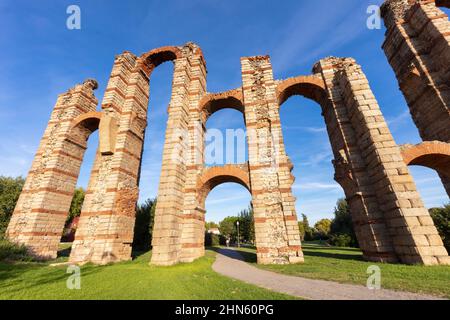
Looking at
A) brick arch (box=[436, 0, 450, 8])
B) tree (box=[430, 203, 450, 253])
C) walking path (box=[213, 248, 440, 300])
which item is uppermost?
brick arch (box=[436, 0, 450, 8])

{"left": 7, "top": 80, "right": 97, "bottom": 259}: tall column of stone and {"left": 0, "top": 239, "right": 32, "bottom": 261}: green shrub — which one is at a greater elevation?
{"left": 7, "top": 80, "right": 97, "bottom": 259}: tall column of stone

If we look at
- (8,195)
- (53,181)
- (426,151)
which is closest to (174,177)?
(53,181)

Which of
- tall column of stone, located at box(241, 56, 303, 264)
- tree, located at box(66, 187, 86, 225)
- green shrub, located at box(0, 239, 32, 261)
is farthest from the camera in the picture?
tree, located at box(66, 187, 86, 225)

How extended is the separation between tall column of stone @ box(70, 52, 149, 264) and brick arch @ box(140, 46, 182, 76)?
132 centimetres

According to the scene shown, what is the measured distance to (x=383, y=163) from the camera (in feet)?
29.5

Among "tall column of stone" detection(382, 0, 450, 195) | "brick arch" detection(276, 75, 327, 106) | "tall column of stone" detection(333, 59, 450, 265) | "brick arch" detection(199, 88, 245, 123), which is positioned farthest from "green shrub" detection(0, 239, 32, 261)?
"tall column of stone" detection(382, 0, 450, 195)

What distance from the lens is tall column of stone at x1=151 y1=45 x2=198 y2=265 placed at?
30.5 ft

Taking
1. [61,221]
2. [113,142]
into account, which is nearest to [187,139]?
[113,142]

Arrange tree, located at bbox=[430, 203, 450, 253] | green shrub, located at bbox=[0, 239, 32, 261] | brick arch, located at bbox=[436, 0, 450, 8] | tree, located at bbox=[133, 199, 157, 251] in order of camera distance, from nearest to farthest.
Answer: green shrub, located at bbox=[0, 239, 32, 261] → tree, located at bbox=[430, 203, 450, 253] → brick arch, located at bbox=[436, 0, 450, 8] → tree, located at bbox=[133, 199, 157, 251]

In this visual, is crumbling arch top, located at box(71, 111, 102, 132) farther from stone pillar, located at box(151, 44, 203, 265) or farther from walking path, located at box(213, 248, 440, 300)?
walking path, located at box(213, 248, 440, 300)

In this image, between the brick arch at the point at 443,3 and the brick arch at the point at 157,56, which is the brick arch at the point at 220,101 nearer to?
Answer: the brick arch at the point at 157,56

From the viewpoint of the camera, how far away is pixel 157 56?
1677 cm

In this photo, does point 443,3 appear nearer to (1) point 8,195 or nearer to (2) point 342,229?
(2) point 342,229

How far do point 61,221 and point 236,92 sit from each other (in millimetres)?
14673
